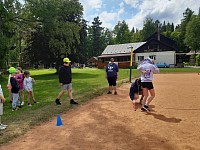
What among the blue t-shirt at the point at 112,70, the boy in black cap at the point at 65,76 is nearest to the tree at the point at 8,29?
the blue t-shirt at the point at 112,70

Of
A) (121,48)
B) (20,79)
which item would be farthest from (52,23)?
(121,48)

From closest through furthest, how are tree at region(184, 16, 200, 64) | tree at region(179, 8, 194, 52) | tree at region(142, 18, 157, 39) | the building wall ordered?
1. the building wall
2. tree at region(184, 16, 200, 64)
3. tree at region(179, 8, 194, 52)
4. tree at region(142, 18, 157, 39)

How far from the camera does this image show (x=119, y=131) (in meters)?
5.98

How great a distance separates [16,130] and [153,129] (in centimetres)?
355

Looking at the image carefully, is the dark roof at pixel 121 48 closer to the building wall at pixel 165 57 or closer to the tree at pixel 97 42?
the building wall at pixel 165 57

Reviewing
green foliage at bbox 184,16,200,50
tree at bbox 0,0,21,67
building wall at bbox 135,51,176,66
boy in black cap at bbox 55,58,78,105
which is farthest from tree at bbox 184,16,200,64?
boy in black cap at bbox 55,58,78,105

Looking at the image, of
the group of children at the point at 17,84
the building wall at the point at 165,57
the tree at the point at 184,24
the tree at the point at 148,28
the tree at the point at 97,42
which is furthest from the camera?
the tree at the point at 148,28

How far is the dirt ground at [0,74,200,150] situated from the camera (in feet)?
16.8

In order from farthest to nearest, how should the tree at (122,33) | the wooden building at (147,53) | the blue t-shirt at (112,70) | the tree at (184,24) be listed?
1. the tree at (122,33)
2. the tree at (184,24)
3. the wooden building at (147,53)
4. the blue t-shirt at (112,70)

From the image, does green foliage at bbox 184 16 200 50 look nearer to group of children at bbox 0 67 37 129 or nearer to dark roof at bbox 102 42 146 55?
dark roof at bbox 102 42 146 55

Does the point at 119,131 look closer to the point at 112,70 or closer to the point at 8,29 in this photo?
the point at 112,70

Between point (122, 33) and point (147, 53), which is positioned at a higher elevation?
point (122, 33)

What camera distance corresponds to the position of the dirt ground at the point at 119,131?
512 centimetres

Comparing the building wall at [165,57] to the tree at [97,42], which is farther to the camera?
the tree at [97,42]
